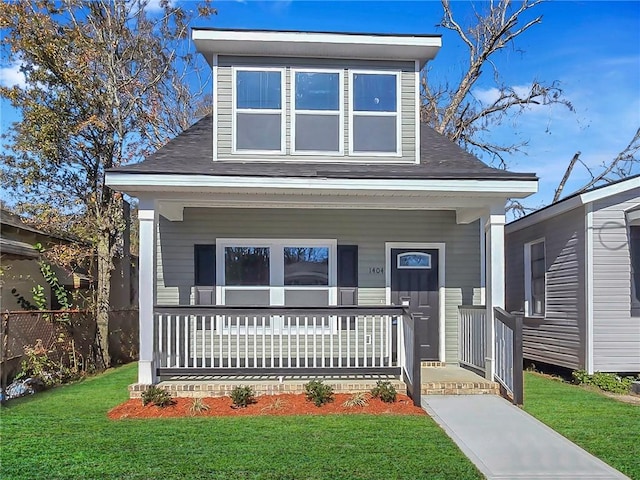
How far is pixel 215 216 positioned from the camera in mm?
9766

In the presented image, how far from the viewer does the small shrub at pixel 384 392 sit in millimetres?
7203

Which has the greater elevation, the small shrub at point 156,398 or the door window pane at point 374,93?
the door window pane at point 374,93

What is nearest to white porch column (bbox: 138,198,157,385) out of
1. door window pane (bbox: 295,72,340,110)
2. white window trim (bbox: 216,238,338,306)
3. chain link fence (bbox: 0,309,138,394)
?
white window trim (bbox: 216,238,338,306)

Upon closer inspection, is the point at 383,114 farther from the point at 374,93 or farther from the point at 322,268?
the point at 322,268

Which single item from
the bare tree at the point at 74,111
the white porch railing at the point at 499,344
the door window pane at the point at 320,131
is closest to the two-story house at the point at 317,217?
the door window pane at the point at 320,131

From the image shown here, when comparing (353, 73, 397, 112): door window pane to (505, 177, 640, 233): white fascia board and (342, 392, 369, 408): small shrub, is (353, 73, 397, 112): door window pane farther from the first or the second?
(342, 392, 369, 408): small shrub

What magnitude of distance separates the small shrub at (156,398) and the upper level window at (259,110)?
4.33 m

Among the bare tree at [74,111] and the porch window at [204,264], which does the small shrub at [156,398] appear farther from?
the bare tree at [74,111]

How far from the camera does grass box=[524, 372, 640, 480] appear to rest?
5.29 meters

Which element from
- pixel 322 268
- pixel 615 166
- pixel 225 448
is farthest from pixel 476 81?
pixel 225 448

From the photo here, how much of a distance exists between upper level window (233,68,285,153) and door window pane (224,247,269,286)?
1.82 m

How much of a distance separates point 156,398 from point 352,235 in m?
4.50

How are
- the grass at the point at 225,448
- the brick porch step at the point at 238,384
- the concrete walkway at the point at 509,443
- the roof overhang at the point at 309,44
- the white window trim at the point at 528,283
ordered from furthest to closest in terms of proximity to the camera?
the white window trim at the point at 528,283 < the roof overhang at the point at 309,44 < the brick porch step at the point at 238,384 < the concrete walkway at the point at 509,443 < the grass at the point at 225,448

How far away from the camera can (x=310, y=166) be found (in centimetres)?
900
